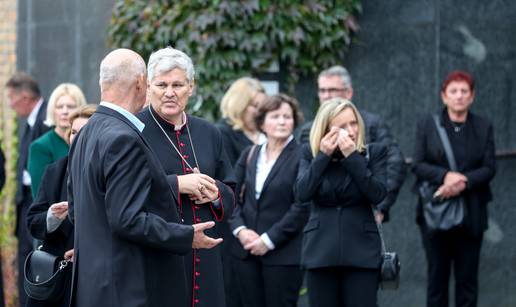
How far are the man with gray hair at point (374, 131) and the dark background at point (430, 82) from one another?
150 cm

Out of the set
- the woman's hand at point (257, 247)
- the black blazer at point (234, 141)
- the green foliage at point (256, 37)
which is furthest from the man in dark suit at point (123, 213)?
the green foliage at point (256, 37)

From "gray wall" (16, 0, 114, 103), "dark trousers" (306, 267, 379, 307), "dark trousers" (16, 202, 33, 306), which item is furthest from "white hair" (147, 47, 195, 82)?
"gray wall" (16, 0, 114, 103)

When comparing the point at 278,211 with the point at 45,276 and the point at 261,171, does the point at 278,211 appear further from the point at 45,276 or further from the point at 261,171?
the point at 45,276

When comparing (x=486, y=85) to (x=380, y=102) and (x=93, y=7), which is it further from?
(x=93, y=7)

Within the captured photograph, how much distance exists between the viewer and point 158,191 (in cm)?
538

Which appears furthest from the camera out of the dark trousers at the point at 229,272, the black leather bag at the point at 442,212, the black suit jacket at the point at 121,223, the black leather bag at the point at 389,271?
the black leather bag at the point at 442,212

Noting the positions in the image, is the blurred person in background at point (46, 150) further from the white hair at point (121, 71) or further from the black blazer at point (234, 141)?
the white hair at point (121, 71)

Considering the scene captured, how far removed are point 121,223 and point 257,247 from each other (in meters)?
3.32

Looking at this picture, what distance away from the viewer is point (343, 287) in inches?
305

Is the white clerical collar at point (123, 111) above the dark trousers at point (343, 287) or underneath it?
above

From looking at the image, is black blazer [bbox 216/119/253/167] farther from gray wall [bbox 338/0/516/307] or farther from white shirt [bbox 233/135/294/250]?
gray wall [bbox 338/0/516/307]

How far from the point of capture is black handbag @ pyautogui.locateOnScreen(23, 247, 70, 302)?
241 inches

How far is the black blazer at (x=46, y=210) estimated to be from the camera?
6633 millimetres

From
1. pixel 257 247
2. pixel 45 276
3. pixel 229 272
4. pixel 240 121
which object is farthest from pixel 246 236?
pixel 45 276
